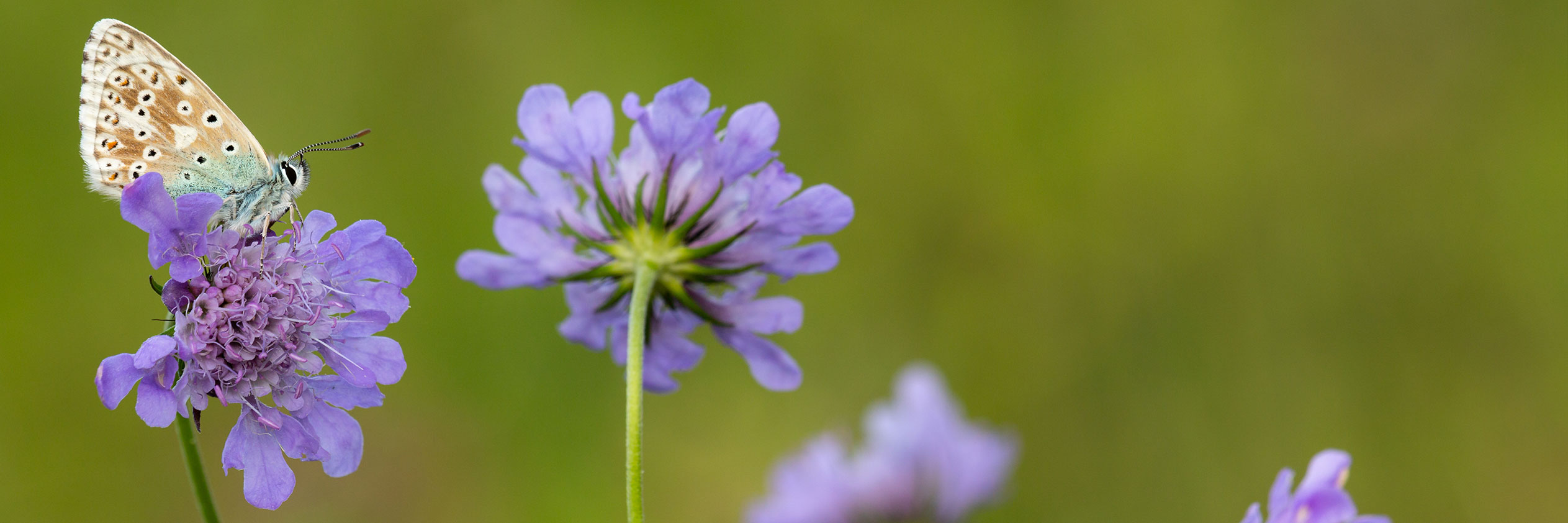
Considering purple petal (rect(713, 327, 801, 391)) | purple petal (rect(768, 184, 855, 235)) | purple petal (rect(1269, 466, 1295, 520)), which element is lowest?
purple petal (rect(1269, 466, 1295, 520))

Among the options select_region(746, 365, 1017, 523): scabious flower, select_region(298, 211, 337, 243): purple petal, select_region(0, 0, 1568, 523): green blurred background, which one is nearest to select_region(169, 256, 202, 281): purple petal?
select_region(298, 211, 337, 243): purple petal

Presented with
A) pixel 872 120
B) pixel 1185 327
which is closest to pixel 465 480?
pixel 872 120

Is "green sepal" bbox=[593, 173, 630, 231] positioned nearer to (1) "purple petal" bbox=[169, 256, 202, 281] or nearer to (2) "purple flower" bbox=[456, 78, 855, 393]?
(2) "purple flower" bbox=[456, 78, 855, 393]

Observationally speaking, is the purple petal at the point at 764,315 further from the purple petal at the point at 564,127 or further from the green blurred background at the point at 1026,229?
the green blurred background at the point at 1026,229

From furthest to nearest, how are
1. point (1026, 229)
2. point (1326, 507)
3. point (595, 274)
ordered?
1. point (1026, 229)
2. point (595, 274)
3. point (1326, 507)

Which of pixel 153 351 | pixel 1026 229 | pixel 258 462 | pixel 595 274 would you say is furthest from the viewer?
pixel 1026 229

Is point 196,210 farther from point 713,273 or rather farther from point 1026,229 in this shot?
point 1026,229

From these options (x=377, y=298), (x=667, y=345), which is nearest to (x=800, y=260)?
(x=667, y=345)
